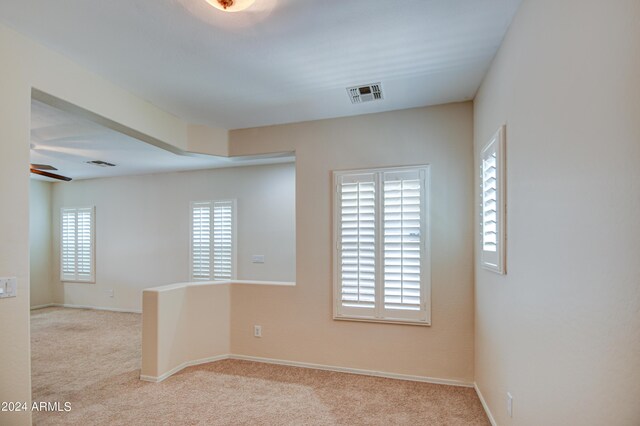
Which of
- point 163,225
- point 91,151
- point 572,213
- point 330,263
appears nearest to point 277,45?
point 572,213

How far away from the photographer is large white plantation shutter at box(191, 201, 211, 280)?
599 cm

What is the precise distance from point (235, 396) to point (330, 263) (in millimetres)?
1461

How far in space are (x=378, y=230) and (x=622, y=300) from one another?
94.5 inches

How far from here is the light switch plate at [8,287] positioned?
2.03 meters

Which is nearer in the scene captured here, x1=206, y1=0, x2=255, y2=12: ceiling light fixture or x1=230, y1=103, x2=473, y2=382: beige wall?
x1=206, y1=0, x2=255, y2=12: ceiling light fixture

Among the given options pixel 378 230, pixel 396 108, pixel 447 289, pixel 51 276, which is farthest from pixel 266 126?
pixel 51 276

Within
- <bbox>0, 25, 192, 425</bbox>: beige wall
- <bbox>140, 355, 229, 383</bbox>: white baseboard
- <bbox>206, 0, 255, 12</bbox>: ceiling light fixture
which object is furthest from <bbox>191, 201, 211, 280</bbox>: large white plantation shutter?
<bbox>206, 0, 255, 12</bbox>: ceiling light fixture

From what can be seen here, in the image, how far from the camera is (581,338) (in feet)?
4.19

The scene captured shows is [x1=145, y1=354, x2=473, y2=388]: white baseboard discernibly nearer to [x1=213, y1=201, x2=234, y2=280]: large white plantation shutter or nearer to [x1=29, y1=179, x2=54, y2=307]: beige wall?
[x1=213, y1=201, x2=234, y2=280]: large white plantation shutter

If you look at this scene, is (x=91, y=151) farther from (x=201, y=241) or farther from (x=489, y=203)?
(x=489, y=203)

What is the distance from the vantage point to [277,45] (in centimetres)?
232

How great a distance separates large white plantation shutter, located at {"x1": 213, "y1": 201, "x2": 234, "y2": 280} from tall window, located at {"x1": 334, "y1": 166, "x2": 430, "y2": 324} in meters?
2.81

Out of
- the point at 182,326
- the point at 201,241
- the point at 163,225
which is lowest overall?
the point at 182,326

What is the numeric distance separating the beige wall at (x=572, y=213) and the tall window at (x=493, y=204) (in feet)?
0.33
